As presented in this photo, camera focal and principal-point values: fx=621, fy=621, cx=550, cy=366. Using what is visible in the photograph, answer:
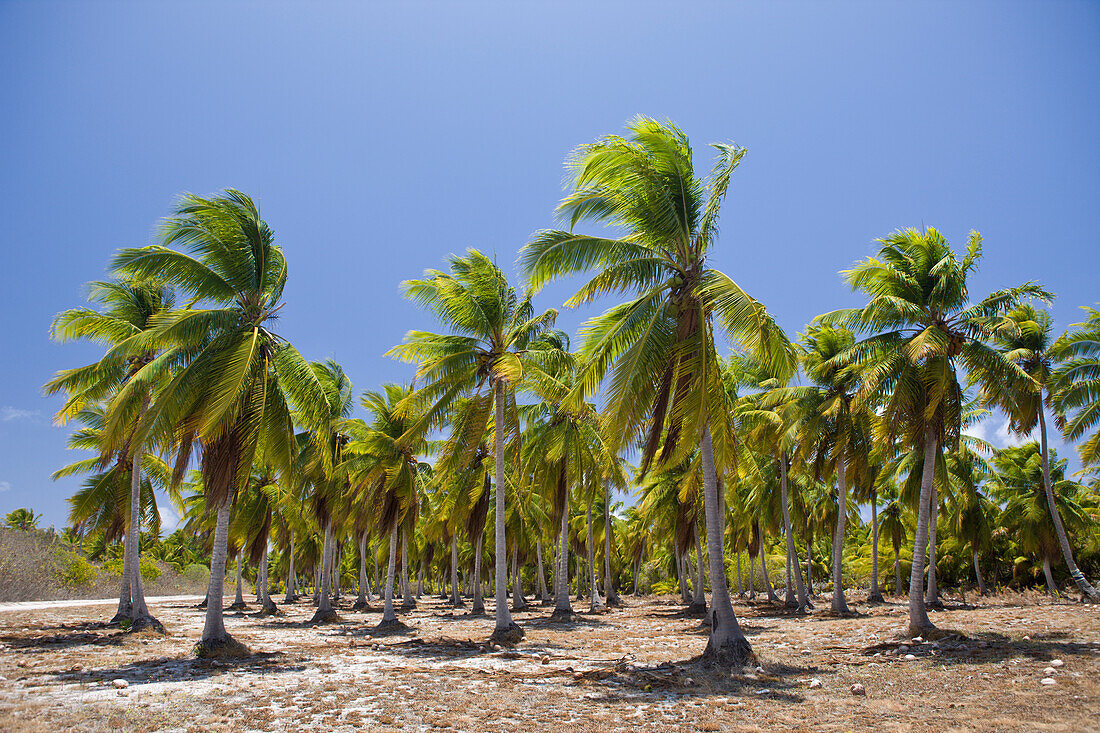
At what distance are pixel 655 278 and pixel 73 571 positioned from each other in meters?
42.1

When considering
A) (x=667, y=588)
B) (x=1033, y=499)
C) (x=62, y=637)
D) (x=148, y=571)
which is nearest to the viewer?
(x=62, y=637)

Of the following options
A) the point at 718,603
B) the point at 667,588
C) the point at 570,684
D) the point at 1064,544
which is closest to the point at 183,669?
the point at 570,684

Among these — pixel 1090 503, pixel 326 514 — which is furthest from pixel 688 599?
pixel 1090 503

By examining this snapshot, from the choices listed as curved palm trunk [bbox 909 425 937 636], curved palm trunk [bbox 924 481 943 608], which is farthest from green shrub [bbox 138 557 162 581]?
curved palm trunk [bbox 909 425 937 636]

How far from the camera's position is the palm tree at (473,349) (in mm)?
17188

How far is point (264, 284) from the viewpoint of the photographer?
48.1 feet

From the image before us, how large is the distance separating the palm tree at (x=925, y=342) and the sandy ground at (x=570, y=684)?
11.4 feet

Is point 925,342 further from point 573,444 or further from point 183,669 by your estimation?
point 183,669

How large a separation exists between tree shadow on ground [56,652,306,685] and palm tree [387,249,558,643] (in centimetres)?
590

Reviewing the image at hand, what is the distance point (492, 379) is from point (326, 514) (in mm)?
14455

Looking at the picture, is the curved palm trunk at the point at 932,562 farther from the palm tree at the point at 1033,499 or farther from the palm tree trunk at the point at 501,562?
the palm tree trunk at the point at 501,562

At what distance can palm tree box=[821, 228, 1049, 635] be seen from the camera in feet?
46.8

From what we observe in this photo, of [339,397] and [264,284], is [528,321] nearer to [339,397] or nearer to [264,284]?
[264,284]

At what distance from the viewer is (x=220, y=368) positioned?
13.5 m
